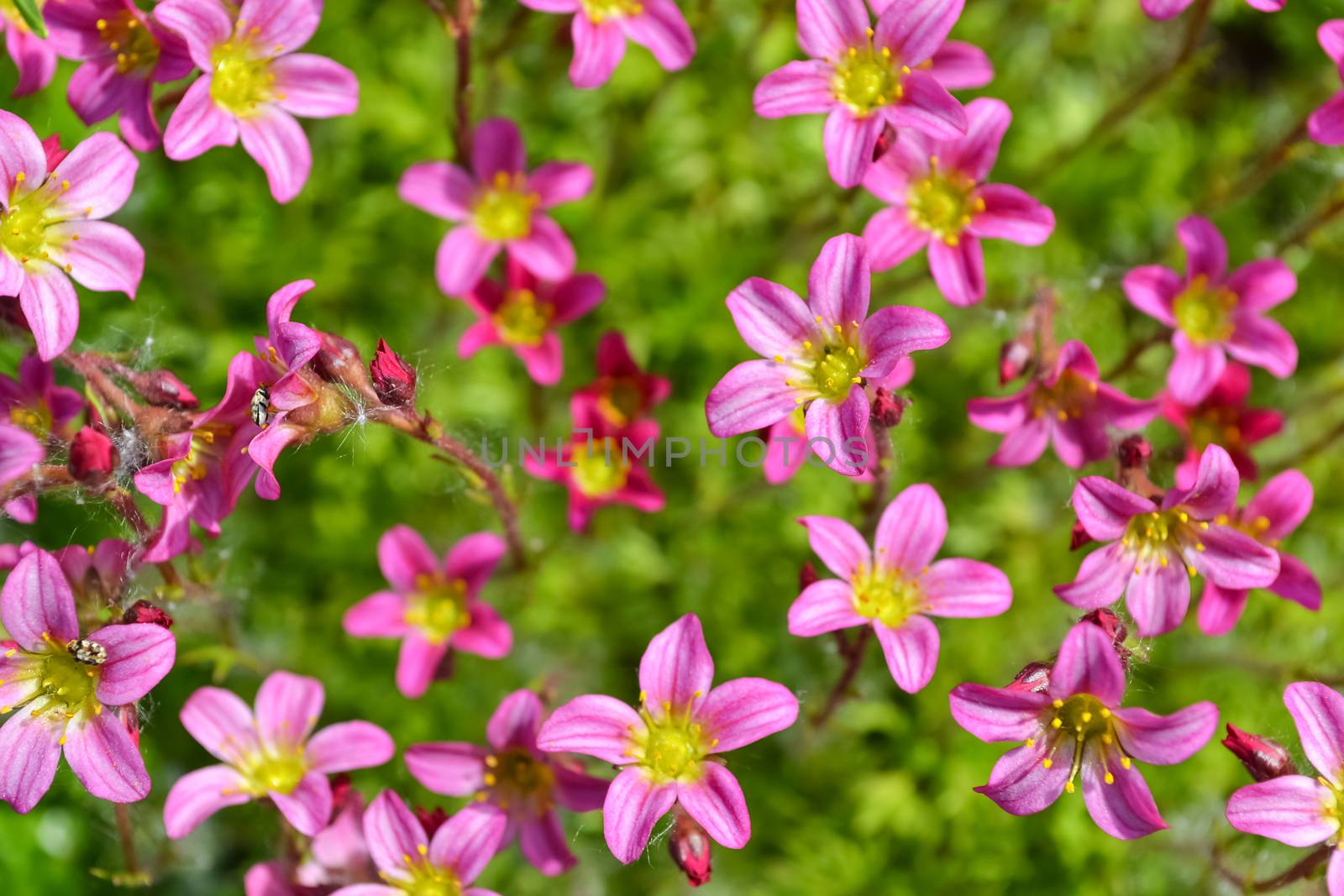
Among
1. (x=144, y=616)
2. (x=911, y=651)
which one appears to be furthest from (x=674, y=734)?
(x=144, y=616)

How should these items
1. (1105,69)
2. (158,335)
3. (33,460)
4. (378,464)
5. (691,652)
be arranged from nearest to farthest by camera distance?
(33,460) → (691,652) → (158,335) → (378,464) → (1105,69)

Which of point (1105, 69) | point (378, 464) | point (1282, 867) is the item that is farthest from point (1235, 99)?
point (378, 464)

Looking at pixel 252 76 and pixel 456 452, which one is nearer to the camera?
pixel 456 452

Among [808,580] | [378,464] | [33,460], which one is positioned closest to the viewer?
[33,460]

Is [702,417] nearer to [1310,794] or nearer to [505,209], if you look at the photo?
[505,209]

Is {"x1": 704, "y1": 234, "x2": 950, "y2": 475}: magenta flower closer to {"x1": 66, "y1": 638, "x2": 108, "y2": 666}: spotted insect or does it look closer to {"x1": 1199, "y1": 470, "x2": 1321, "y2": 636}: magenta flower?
{"x1": 1199, "y1": 470, "x2": 1321, "y2": 636}: magenta flower

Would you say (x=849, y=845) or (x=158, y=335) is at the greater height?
(x=158, y=335)

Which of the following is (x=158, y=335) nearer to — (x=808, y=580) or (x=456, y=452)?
(x=456, y=452)
